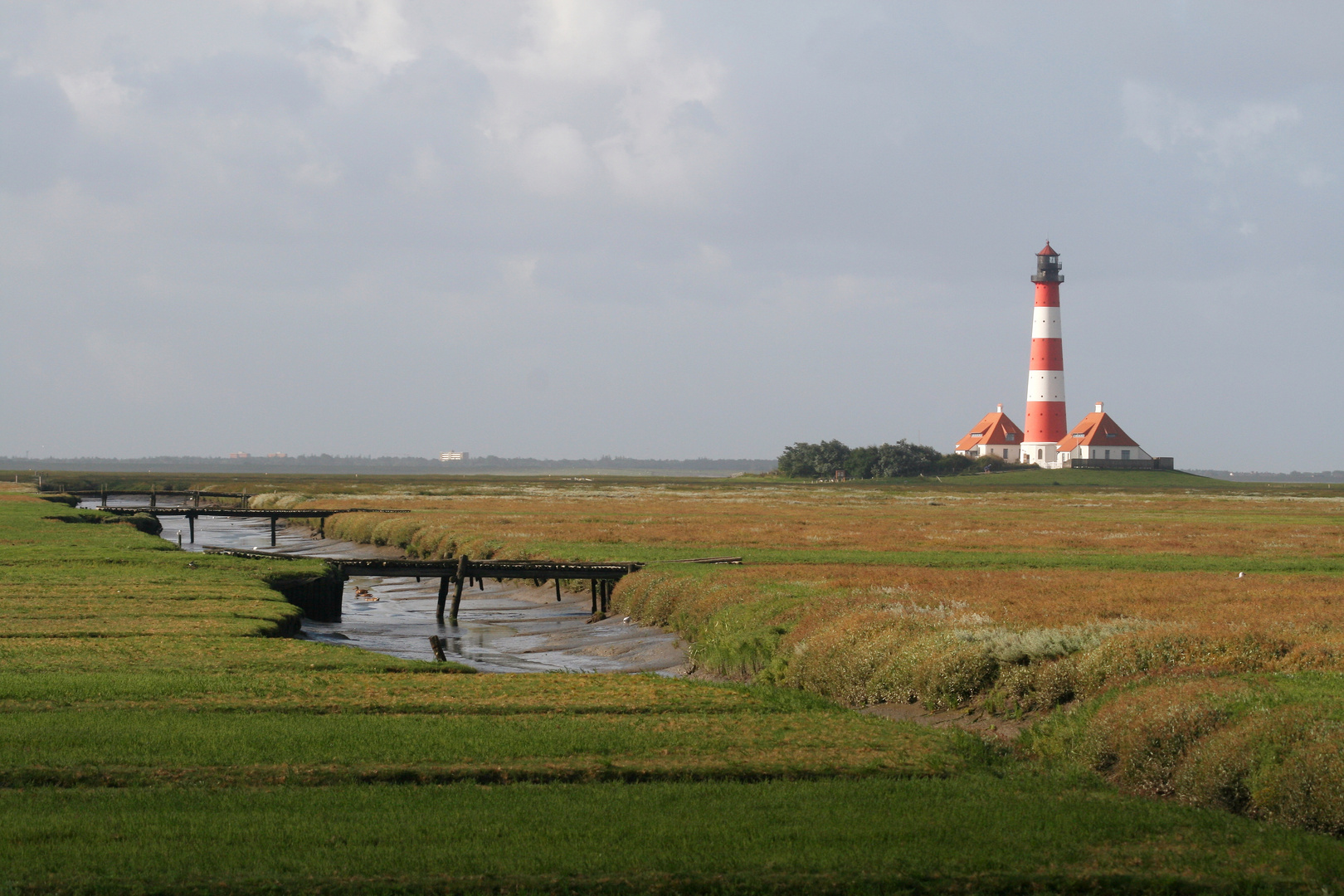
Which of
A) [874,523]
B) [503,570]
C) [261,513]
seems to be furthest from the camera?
[261,513]

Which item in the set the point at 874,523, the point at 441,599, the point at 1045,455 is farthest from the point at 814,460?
the point at 441,599

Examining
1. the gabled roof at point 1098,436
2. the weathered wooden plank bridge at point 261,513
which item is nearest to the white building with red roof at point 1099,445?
the gabled roof at point 1098,436

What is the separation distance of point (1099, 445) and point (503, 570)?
128m

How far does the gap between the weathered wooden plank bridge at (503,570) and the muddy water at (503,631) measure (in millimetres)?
913

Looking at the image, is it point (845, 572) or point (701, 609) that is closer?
point (701, 609)

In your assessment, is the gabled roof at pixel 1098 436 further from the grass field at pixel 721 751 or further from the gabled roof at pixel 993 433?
the grass field at pixel 721 751

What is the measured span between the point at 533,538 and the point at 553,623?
16.8 metres

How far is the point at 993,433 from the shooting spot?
533ft

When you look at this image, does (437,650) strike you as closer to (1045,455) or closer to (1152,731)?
(1152,731)

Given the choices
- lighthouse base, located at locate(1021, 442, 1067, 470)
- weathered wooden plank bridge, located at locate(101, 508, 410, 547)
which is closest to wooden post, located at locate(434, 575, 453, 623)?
weathered wooden plank bridge, located at locate(101, 508, 410, 547)

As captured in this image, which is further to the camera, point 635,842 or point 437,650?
point 437,650

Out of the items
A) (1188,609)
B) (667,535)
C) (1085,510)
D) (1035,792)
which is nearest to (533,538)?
(667,535)

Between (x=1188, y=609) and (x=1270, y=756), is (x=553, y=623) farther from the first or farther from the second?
(x=1270, y=756)

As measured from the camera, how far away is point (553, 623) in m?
37.8
